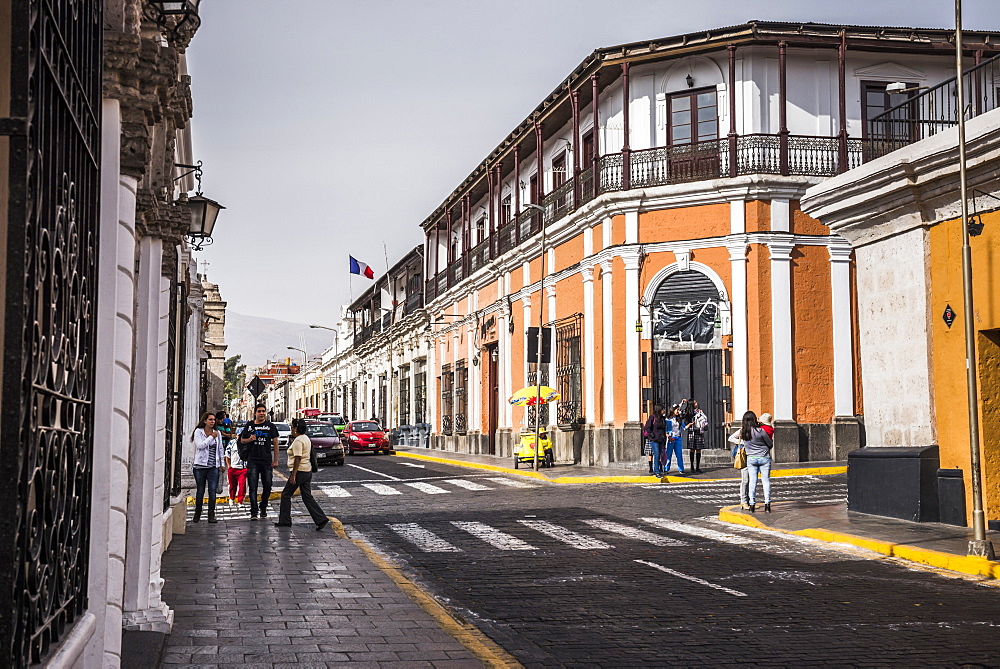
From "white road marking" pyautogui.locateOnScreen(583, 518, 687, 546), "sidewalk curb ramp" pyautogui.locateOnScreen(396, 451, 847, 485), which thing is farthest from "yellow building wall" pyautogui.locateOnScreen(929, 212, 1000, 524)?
"sidewalk curb ramp" pyautogui.locateOnScreen(396, 451, 847, 485)

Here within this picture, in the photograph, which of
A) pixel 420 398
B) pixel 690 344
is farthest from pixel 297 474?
pixel 420 398

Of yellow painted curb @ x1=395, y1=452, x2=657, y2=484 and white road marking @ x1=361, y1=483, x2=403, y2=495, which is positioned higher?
yellow painted curb @ x1=395, y1=452, x2=657, y2=484

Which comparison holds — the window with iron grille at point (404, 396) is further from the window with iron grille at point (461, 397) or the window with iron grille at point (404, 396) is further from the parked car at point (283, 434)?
the window with iron grille at point (461, 397)

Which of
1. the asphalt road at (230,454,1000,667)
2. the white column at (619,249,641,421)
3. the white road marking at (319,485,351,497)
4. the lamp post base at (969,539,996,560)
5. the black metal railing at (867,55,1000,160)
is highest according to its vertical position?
the black metal railing at (867,55,1000,160)

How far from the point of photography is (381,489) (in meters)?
23.7

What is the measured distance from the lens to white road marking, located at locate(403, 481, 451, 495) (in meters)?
22.5

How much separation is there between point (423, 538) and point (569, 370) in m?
19.9

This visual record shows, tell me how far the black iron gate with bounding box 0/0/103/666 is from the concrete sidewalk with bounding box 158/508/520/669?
2.90m

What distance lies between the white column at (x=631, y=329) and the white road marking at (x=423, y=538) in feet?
49.6

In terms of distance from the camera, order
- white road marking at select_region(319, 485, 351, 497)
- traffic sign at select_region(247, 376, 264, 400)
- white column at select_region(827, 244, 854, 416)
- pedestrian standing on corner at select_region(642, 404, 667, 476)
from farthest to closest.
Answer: traffic sign at select_region(247, 376, 264, 400) → white column at select_region(827, 244, 854, 416) → pedestrian standing on corner at select_region(642, 404, 667, 476) → white road marking at select_region(319, 485, 351, 497)

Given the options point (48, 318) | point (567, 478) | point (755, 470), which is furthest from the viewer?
point (567, 478)

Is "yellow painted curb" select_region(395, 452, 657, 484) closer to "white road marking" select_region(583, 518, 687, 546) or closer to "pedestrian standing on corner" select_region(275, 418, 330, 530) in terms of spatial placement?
"white road marking" select_region(583, 518, 687, 546)

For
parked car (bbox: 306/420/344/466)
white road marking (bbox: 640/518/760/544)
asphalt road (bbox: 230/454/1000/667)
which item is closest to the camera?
asphalt road (bbox: 230/454/1000/667)

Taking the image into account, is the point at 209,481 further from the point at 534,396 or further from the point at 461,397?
the point at 461,397
